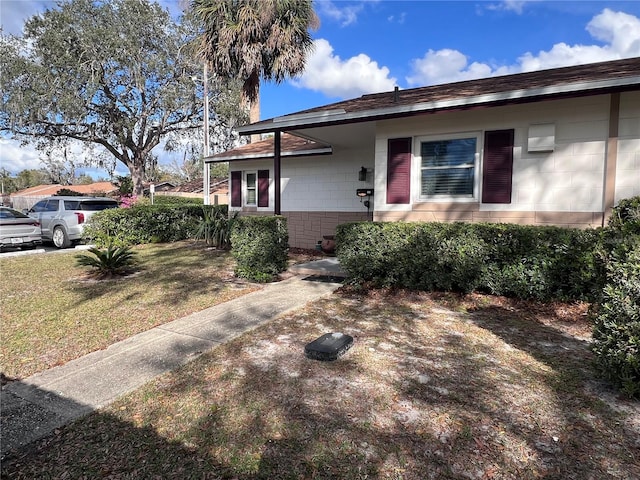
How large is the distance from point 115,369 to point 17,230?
33.7 feet

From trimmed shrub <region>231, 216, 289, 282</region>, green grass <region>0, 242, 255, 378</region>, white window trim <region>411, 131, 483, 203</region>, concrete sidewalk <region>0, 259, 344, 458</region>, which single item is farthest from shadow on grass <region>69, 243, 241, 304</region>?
white window trim <region>411, 131, 483, 203</region>

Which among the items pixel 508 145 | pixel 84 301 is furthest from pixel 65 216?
pixel 508 145

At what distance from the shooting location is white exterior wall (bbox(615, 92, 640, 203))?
5.86 m

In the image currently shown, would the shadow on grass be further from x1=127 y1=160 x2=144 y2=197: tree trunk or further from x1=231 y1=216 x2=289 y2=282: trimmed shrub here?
x1=127 y1=160 x2=144 y2=197: tree trunk

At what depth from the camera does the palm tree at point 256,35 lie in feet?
48.4

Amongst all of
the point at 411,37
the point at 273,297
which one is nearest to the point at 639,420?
the point at 273,297

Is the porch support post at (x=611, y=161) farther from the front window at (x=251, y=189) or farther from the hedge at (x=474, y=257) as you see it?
the front window at (x=251, y=189)

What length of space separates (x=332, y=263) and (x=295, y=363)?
5.20 metres

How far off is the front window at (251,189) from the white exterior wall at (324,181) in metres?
0.59

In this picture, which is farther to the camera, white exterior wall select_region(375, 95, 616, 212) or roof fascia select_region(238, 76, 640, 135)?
white exterior wall select_region(375, 95, 616, 212)

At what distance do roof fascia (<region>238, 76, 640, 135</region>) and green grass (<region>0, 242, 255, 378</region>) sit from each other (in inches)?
132

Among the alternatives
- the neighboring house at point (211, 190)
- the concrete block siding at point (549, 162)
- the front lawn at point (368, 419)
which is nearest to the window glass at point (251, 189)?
the concrete block siding at point (549, 162)

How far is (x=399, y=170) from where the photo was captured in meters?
7.62

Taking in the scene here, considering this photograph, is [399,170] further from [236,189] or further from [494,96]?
[236,189]
